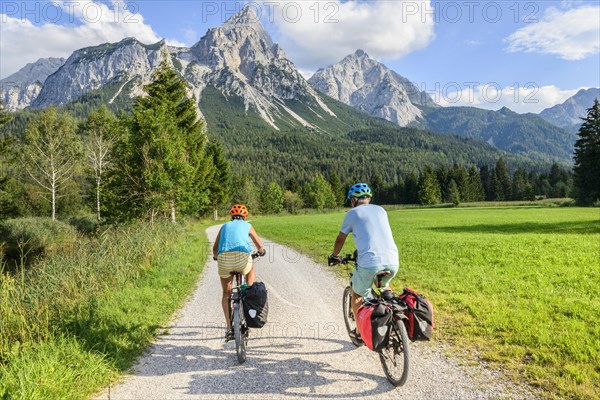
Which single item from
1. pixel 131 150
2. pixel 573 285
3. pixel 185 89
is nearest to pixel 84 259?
pixel 131 150

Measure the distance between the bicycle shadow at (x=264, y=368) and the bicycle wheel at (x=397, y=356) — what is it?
16 cm

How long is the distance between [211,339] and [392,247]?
13.4ft

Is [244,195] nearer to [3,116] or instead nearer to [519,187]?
[3,116]

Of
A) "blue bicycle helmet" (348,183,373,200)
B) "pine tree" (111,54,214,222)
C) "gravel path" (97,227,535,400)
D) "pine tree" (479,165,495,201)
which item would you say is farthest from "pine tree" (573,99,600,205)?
"pine tree" (479,165,495,201)

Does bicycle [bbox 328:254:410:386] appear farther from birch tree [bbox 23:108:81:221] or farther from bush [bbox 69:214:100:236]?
birch tree [bbox 23:108:81:221]

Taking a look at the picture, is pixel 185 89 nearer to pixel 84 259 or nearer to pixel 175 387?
pixel 84 259

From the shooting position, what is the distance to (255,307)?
220 inches

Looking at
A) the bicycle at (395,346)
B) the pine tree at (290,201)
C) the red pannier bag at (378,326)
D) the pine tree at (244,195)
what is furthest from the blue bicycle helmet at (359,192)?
the pine tree at (290,201)

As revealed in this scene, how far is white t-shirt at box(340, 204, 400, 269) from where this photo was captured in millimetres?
4891

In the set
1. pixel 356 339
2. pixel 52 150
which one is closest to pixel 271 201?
pixel 52 150

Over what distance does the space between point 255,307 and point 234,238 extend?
126cm

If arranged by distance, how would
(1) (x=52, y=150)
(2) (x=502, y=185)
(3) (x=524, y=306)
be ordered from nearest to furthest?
(3) (x=524, y=306) → (1) (x=52, y=150) → (2) (x=502, y=185)

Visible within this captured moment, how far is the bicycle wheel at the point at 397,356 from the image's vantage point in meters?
4.43

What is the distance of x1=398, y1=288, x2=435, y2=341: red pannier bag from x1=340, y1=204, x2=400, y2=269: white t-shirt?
63 centimetres
